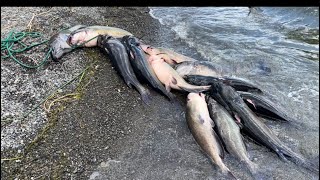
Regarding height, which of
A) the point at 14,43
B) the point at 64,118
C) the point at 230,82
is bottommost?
the point at 64,118

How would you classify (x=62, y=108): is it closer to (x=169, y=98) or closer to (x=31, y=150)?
(x=31, y=150)

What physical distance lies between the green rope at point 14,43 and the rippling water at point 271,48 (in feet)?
8.29

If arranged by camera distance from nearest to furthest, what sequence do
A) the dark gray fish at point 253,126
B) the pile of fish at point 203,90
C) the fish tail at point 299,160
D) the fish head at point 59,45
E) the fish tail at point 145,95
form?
1. the fish tail at point 299,160
2. the dark gray fish at point 253,126
3. the pile of fish at point 203,90
4. the fish tail at point 145,95
5. the fish head at point 59,45

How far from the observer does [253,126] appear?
493cm

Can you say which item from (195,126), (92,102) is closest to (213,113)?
(195,126)

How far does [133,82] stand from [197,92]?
102 cm

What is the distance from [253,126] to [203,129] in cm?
63

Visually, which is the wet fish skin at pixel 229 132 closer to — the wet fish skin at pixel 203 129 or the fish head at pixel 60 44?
the wet fish skin at pixel 203 129

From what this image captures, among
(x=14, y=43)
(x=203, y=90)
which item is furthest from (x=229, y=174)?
(x=14, y=43)

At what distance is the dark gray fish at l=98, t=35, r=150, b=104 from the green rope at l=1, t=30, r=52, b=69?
963 mm

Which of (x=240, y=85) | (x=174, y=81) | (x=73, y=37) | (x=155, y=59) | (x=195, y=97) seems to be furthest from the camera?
(x=73, y=37)

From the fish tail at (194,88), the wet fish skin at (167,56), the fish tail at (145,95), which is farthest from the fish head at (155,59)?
the fish tail at (194,88)

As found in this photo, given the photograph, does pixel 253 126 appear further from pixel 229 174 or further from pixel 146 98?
pixel 146 98

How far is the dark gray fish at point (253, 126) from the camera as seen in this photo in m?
4.63
